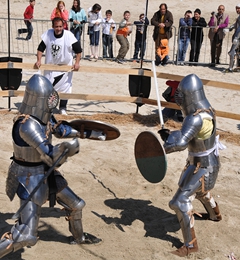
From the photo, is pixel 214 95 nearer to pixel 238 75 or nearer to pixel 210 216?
pixel 238 75

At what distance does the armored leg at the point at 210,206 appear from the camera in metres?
6.20

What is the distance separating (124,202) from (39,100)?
2.37 meters

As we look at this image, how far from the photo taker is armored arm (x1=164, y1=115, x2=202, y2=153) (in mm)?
5434

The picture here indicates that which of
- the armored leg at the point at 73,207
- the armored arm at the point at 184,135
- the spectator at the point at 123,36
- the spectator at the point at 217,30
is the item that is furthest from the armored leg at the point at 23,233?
the spectator at the point at 217,30

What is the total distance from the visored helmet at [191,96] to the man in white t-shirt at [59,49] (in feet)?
13.2

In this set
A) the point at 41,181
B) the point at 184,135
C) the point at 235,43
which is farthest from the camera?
the point at 235,43

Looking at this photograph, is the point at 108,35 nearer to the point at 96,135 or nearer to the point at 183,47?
the point at 183,47

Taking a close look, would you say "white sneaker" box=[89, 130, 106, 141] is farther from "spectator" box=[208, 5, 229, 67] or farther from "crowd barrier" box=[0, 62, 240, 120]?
"spectator" box=[208, 5, 229, 67]

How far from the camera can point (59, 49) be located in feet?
31.2

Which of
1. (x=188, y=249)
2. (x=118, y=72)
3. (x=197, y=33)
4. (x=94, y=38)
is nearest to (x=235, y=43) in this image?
(x=197, y=33)

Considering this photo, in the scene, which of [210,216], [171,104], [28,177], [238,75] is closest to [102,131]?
[28,177]

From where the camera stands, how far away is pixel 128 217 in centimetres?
662

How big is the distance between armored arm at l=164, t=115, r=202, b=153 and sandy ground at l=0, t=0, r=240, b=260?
1.23m

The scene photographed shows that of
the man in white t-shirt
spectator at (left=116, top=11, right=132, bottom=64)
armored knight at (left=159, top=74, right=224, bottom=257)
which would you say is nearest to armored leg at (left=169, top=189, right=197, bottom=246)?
armored knight at (left=159, top=74, right=224, bottom=257)
